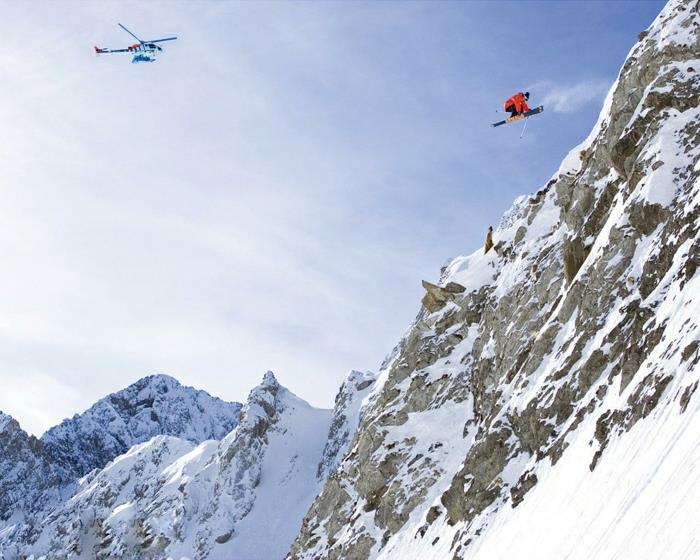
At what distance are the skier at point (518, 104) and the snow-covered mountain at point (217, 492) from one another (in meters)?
87.1

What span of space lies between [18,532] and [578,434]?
161m

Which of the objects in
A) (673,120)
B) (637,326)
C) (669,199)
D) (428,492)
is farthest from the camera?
(428,492)

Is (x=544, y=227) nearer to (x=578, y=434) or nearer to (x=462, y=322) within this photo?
(x=462, y=322)

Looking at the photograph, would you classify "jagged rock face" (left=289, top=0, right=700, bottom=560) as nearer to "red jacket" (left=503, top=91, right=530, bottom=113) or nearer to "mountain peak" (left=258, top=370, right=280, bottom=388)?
"red jacket" (left=503, top=91, right=530, bottom=113)

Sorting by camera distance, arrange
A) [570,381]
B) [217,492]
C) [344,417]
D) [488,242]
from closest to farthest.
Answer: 1. [570,381]
2. [488,242]
3. [217,492]
4. [344,417]

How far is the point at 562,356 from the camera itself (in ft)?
152

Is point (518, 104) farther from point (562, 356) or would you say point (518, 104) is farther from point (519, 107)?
point (562, 356)

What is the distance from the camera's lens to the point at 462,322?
242 ft

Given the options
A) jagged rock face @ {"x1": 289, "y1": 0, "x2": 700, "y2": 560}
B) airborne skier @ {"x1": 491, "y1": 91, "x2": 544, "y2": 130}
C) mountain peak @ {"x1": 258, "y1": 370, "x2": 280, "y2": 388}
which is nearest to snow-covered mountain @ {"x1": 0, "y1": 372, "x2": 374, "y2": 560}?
mountain peak @ {"x1": 258, "y1": 370, "x2": 280, "y2": 388}

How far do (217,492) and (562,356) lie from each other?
103352 mm

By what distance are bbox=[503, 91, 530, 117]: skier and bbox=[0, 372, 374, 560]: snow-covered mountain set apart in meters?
87.1

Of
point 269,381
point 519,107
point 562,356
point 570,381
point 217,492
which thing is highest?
point 269,381

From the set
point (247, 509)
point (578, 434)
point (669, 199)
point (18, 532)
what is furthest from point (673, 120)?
point (18, 532)

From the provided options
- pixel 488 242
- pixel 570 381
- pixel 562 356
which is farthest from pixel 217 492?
pixel 570 381
